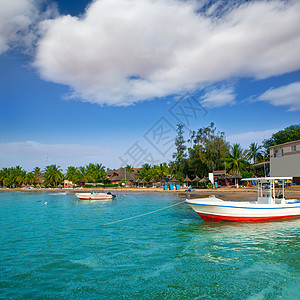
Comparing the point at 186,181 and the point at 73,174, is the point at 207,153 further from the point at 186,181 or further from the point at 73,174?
the point at 73,174

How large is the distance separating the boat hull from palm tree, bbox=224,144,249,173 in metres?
37.4

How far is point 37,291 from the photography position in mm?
6914

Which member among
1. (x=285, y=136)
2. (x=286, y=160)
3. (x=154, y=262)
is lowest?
(x=154, y=262)

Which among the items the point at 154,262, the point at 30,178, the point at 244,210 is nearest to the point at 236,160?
the point at 244,210

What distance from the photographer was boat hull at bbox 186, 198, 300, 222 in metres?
15.2

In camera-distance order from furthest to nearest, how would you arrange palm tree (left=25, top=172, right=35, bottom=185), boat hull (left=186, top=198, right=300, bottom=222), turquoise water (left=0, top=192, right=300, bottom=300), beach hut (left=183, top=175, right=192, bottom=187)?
palm tree (left=25, top=172, right=35, bottom=185) → beach hut (left=183, top=175, right=192, bottom=187) → boat hull (left=186, top=198, right=300, bottom=222) → turquoise water (left=0, top=192, right=300, bottom=300)

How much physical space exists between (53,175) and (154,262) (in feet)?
269

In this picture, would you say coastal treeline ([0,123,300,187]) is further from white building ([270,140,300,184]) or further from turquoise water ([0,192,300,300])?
turquoise water ([0,192,300,300])

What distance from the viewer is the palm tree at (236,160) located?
52.7m

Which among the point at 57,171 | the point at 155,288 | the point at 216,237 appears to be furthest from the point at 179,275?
the point at 57,171

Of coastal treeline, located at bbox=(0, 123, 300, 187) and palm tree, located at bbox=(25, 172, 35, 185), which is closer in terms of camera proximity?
coastal treeline, located at bbox=(0, 123, 300, 187)

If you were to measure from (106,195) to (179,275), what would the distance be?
103 feet

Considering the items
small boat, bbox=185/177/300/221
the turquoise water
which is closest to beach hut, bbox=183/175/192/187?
small boat, bbox=185/177/300/221

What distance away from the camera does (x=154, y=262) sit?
29.9 ft
